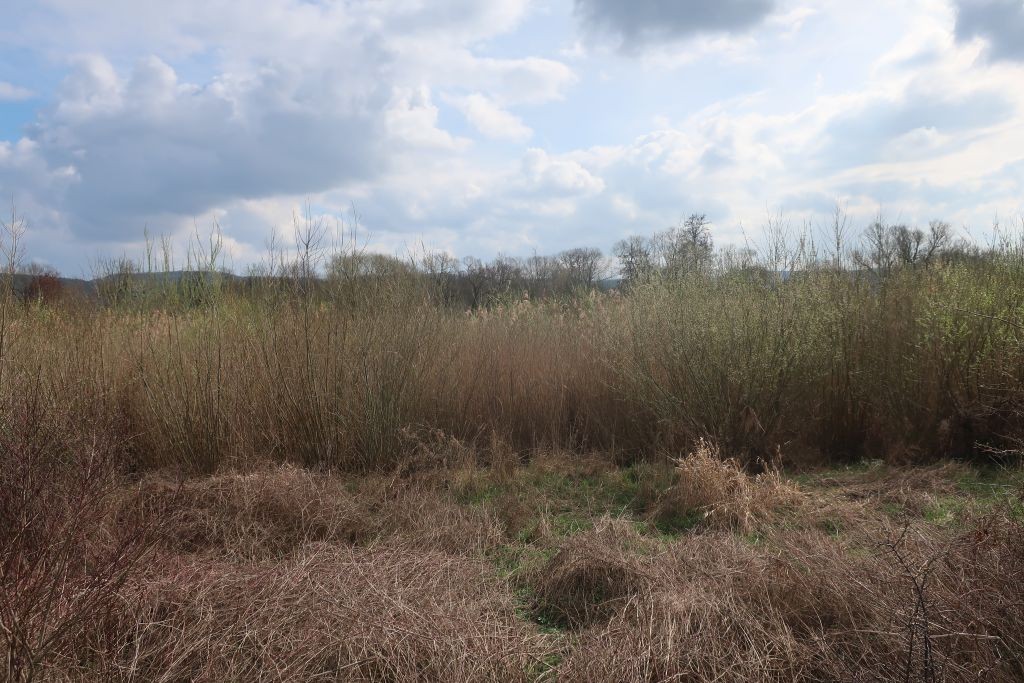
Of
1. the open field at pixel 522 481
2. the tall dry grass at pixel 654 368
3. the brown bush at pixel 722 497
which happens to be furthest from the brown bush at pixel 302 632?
the tall dry grass at pixel 654 368

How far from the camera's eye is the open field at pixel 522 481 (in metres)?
2.99

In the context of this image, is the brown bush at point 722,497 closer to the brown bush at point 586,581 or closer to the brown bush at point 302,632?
the brown bush at point 586,581

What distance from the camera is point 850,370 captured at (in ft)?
25.5

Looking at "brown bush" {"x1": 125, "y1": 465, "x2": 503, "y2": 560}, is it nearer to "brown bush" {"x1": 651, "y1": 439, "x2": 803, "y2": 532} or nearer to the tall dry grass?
the tall dry grass

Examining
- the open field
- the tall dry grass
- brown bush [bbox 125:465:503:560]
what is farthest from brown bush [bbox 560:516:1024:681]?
the tall dry grass

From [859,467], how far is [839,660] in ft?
15.7

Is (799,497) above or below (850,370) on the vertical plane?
below

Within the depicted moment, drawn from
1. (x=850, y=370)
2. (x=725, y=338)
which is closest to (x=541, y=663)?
(x=725, y=338)

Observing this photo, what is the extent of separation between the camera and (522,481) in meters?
6.80

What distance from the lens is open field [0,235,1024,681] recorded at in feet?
9.80

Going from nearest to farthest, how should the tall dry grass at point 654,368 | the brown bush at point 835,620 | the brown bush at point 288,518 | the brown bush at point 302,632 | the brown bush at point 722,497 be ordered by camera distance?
the brown bush at point 835,620, the brown bush at point 302,632, the brown bush at point 288,518, the brown bush at point 722,497, the tall dry grass at point 654,368

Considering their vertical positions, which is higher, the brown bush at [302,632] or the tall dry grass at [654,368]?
the tall dry grass at [654,368]

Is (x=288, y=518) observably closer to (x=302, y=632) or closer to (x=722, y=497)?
(x=302, y=632)

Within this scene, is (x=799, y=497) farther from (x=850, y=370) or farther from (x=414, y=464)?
(x=414, y=464)
